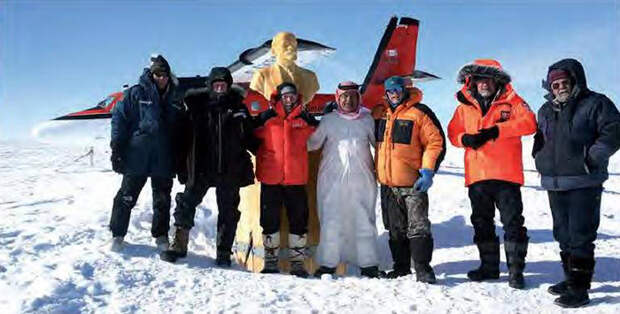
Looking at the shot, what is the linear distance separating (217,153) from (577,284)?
9.57 ft

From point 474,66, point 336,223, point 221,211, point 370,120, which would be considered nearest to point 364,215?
point 336,223

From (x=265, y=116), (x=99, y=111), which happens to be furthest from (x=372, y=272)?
(x=99, y=111)

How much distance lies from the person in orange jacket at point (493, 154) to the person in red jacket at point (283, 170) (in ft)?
4.34

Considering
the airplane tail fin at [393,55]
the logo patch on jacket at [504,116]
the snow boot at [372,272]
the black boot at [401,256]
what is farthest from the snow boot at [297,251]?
the airplane tail fin at [393,55]

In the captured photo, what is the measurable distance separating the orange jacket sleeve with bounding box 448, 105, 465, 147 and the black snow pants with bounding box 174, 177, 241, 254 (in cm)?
192

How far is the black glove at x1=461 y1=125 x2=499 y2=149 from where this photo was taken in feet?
11.6

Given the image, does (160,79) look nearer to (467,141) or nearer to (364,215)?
(364,215)

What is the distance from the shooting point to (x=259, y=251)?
4.35m

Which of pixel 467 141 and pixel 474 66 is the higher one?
pixel 474 66

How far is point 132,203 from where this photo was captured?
3961 mm

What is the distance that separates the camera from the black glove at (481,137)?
3.52 meters

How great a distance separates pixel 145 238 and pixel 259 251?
121cm

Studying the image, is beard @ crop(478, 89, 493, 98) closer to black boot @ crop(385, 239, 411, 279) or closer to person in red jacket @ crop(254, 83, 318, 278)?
black boot @ crop(385, 239, 411, 279)

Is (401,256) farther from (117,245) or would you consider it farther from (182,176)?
(117,245)
